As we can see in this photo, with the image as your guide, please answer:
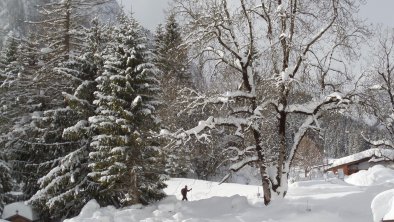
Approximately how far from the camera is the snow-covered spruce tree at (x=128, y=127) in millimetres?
18938

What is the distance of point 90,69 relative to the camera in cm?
2348

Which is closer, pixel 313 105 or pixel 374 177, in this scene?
pixel 313 105

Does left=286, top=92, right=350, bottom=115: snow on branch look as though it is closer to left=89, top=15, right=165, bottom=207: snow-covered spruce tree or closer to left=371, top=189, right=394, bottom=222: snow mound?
left=89, top=15, right=165, bottom=207: snow-covered spruce tree

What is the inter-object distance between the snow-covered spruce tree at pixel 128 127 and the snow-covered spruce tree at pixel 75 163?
106 centimetres

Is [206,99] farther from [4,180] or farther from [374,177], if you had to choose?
[4,180]

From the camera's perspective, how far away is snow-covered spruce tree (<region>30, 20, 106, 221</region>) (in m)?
21.0

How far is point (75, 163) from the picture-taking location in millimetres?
21719

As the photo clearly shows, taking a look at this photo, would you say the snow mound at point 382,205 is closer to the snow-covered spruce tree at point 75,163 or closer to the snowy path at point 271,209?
the snowy path at point 271,209

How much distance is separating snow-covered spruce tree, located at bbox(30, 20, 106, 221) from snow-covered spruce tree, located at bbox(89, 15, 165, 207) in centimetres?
106

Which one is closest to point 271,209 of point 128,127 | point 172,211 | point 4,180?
point 172,211

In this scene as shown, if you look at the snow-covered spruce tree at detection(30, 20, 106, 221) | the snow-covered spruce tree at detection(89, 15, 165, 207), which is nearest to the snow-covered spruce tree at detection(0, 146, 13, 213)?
the snow-covered spruce tree at detection(30, 20, 106, 221)

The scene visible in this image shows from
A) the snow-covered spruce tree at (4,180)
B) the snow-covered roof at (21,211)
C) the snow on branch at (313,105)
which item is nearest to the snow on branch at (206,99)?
the snow on branch at (313,105)

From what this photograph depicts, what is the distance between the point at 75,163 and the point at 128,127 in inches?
173

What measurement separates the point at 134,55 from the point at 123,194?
20.2 ft
